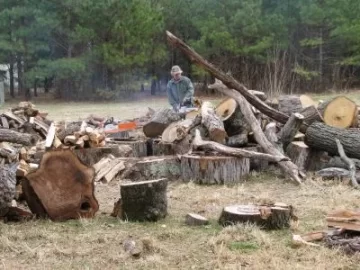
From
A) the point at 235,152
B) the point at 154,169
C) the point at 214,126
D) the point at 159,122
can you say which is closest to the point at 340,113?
the point at 214,126

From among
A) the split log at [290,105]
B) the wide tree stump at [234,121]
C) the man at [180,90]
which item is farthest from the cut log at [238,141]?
the man at [180,90]

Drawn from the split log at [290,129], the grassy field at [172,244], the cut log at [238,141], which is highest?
the split log at [290,129]

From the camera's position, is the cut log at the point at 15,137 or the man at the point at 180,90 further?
the man at the point at 180,90

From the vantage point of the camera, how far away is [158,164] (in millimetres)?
8438

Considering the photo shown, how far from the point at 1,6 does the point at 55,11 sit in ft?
8.40

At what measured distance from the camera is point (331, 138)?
8.73m

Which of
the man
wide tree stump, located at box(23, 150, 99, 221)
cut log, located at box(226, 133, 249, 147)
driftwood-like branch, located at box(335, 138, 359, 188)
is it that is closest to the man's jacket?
the man

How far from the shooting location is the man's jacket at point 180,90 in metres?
11.6

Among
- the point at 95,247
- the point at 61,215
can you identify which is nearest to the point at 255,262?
the point at 95,247

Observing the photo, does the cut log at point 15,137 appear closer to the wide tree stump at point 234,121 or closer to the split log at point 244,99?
the split log at point 244,99

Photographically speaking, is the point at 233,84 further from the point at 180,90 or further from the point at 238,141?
the point at 180,90

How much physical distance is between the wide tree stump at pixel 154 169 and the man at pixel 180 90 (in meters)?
3.14

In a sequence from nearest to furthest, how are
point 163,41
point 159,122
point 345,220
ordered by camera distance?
1. point 345,220
2. point 159,122
3. point 163,41

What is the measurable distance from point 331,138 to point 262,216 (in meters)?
3.67
